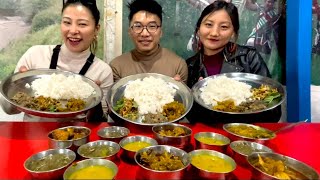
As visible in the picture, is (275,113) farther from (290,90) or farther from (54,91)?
(54,91)

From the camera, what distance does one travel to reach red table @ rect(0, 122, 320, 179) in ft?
5.90

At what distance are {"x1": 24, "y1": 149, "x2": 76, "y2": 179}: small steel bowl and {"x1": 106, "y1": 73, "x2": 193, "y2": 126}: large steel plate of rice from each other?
0.75 metres

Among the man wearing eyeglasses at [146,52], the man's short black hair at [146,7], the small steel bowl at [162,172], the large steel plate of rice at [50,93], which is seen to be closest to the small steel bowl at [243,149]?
the small steel bowl at [162,172]

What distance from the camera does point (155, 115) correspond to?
8.62 ft

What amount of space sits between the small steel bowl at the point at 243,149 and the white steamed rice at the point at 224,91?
0.88 m

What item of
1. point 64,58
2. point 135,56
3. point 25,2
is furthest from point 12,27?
point 135,56

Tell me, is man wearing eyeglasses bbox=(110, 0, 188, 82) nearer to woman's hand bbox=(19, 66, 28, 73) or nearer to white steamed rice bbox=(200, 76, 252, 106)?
white steamed rice bbox=(200, 76, 252, 106)

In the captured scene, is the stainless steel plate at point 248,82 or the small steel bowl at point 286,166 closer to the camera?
the small steel bowl at point 286,166

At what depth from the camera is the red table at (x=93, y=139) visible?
180 centimetres

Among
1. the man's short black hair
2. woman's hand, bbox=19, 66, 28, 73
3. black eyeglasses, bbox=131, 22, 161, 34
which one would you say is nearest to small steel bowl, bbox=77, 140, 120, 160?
woman's hand, bbox=19, 66, 28, 73

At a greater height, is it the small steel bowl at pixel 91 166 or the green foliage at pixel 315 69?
the green foliage at pixel 315 69

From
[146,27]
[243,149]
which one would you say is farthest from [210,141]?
[146,27]

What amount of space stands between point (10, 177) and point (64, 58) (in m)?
1.92

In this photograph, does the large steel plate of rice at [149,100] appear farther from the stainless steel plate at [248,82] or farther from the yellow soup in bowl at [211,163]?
the yellow soup in bowl at [211,163]
